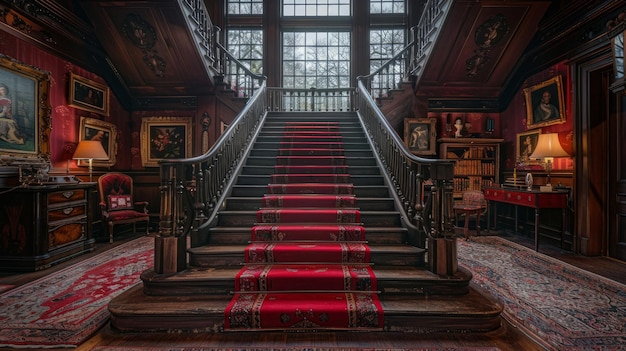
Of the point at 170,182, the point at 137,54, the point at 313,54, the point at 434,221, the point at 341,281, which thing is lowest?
the point at 341,281

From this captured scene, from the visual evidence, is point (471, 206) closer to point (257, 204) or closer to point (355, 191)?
point (355, 191)

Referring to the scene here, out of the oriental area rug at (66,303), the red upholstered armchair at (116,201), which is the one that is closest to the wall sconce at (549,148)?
the oriental area rug at (66,303)

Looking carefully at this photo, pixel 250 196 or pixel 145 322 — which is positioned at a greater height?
pixel 250 196

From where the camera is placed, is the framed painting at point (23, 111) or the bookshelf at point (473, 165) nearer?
the framed painting at point (23, 111)

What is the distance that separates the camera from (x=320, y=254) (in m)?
2.77

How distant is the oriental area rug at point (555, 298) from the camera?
2131 mm

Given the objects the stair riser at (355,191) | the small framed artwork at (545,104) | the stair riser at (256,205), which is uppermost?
the small framed artwork at (545,104)

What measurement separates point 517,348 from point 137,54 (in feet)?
22.5

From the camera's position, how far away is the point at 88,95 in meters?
5.25

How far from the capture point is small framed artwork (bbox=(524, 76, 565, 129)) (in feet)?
15.5

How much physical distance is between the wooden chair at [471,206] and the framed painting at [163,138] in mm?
5551

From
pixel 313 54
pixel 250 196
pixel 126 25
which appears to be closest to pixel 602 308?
pixel 250 196

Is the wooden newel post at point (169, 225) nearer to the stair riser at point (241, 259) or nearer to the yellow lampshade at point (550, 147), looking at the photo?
the stair riser at point (241, 259)

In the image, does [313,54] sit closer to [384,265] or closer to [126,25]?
[126,25]
